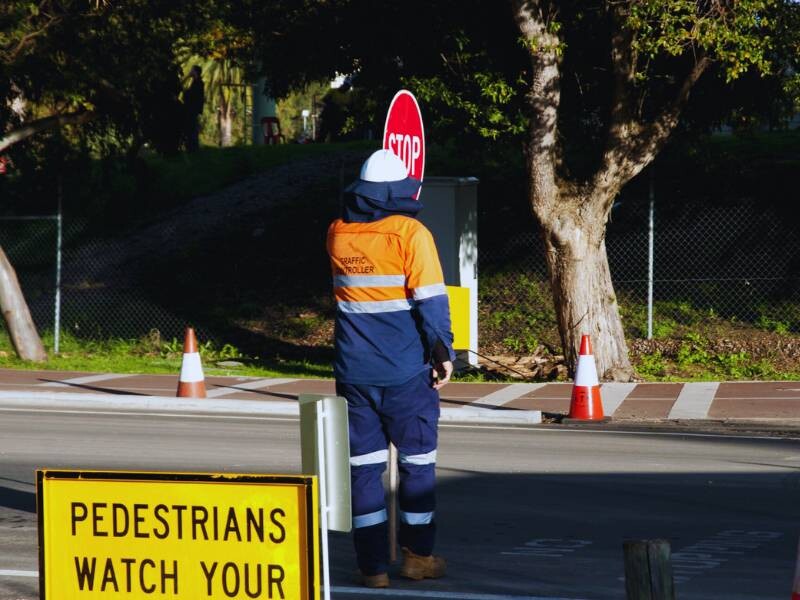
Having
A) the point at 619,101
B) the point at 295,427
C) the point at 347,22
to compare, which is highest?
the point at 347,22

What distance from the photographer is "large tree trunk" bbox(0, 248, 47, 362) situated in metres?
18.6

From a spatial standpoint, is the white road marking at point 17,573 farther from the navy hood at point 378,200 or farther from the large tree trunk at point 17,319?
the large tree trunk at point 17,319

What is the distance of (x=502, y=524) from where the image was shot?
26.1 feet

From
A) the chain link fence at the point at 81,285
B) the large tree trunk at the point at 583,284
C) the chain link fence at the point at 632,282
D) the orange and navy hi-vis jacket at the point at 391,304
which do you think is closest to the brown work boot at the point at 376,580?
the orange and navy hi-vis jacket at the point at 391,304

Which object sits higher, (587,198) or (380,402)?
(587,198)

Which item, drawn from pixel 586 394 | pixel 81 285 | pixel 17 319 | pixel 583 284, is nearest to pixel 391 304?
pixel 586 394

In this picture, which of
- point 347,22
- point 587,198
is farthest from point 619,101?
point 347,22

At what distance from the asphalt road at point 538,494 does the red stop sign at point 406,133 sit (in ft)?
7.53

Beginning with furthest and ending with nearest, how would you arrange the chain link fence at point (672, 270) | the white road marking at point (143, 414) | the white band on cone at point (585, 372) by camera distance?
the chain link fence at point (672, 270) → the white road marking at point (143, 414) → the white band on cone at point (585, 372)

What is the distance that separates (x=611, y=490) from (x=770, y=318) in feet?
37.5

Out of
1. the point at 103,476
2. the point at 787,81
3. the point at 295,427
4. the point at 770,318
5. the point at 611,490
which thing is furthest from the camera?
the point at 770,318

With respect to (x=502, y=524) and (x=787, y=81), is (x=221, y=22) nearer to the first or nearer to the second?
(x=787, y=81)

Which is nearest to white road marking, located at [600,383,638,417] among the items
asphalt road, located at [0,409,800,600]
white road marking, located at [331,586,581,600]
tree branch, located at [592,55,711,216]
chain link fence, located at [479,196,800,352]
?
asphalt road, located at [0,409,800,600]

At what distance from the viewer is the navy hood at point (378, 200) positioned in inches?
247
